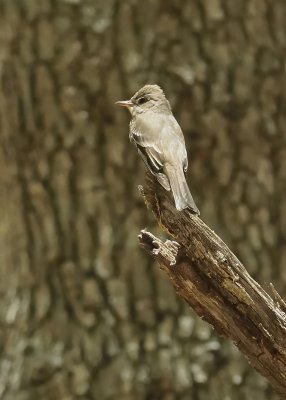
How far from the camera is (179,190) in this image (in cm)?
300

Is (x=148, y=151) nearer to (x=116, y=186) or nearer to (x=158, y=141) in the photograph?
(x=158, y=141)

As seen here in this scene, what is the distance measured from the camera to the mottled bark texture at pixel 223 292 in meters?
2.73

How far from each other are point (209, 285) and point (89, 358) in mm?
1660

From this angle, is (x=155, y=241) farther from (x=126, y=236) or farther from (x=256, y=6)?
(x=256, y=6)

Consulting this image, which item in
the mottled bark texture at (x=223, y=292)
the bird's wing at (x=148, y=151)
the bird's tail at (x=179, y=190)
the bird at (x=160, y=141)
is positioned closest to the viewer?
the mottled bark texture at (x=223, y=292)

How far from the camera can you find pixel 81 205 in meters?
4.40

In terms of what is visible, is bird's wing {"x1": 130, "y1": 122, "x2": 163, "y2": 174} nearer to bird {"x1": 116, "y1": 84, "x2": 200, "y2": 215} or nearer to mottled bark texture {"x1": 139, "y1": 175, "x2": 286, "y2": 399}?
bird {"x1": 116, "y1": 84, "x2": 200, "y2": 215}

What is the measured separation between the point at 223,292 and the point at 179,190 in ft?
1.31

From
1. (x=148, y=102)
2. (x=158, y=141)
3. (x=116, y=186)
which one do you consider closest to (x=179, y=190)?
(x=158, y=141)

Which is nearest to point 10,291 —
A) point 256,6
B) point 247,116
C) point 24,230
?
point 24,230

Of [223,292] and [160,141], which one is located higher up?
[160,141]

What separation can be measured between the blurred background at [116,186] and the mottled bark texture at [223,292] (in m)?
1.52

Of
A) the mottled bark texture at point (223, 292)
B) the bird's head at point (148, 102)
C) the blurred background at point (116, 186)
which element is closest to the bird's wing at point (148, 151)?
the bird's head at point (148, 102)

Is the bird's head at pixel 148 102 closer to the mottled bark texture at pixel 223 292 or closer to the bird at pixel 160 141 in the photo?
the bird at pixel 160 141
